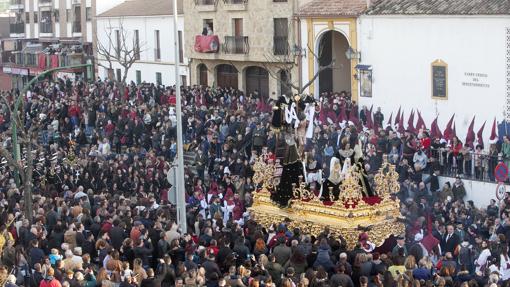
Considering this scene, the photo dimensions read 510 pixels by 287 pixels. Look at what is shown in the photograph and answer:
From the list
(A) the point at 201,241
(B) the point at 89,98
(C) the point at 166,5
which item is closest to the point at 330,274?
(A) the point at 201,241

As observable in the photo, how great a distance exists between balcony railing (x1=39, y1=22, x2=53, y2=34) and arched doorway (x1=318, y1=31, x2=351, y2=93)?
2864cm

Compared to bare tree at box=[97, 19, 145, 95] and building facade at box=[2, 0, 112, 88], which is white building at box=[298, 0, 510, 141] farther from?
building facade at box=[2, 0, 112, 88]

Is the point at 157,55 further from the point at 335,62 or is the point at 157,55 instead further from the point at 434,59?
the point at 434,59

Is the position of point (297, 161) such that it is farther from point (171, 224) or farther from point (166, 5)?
point (166, 5)

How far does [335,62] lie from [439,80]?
808 cm

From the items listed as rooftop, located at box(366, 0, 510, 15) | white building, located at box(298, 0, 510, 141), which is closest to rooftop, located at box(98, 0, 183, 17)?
white building, located at box(298, 0, 510, 141)

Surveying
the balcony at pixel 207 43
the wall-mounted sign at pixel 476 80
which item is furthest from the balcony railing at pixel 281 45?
the wall-mounted sign at pixel 476 80

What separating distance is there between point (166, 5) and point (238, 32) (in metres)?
9.46

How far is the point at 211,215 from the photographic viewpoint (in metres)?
24.3

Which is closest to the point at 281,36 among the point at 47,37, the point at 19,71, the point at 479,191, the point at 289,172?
the point at 479,191

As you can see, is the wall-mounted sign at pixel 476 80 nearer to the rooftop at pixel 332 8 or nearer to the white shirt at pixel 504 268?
the rooftop at pixel 332 8

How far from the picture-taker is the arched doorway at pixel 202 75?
48.5m

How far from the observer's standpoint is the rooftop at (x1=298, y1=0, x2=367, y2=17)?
37.3 meters

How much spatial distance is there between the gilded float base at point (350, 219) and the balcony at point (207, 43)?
79.8 feet
